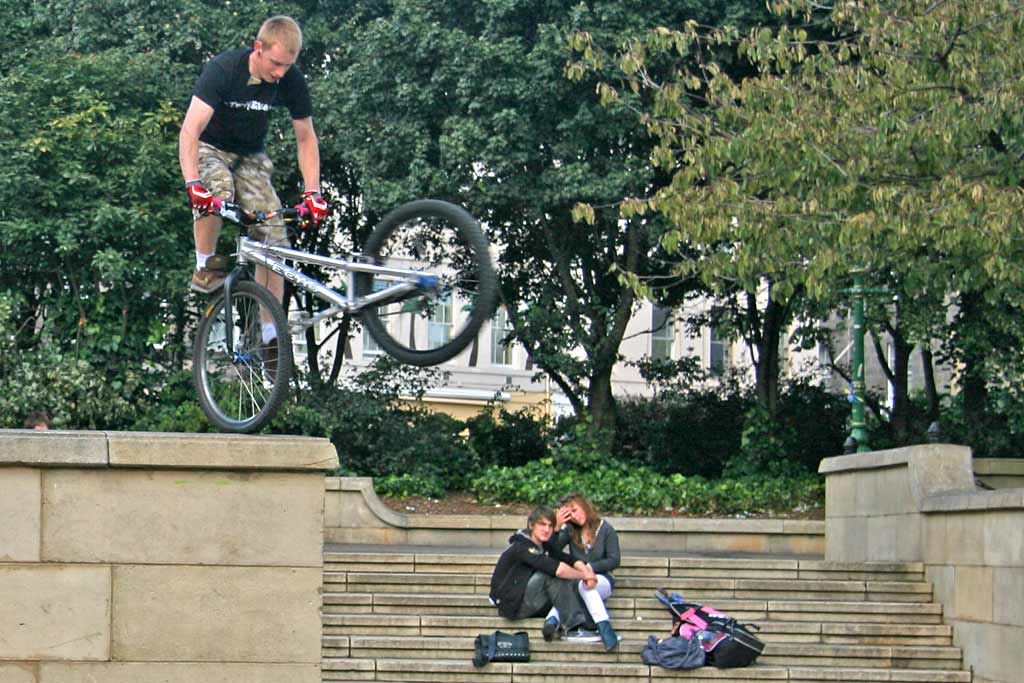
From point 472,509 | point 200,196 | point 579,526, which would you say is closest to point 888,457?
point 579,526

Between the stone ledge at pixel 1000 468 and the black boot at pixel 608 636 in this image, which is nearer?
the black boot at pixel 608 636

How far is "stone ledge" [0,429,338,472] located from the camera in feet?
31.1

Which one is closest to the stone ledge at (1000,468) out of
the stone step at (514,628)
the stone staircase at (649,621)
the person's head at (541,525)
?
the stone staircase at (649,621)

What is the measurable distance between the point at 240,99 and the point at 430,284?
1489mm

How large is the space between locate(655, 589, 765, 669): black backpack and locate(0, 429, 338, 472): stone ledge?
16.0 ft

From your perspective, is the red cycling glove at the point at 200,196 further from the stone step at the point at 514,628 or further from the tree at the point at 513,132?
the tree at the point at 513,132

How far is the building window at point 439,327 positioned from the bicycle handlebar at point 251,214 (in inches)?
32.3

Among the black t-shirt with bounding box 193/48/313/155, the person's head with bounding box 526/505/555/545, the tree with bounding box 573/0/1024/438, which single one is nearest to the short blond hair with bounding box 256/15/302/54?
the black t-shirt with bounding box 193/48/313/155

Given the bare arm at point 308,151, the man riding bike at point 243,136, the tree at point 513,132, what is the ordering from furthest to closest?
the tree at point 513,132, the bare arm at point 308,151, the man riding bike at point 243,136

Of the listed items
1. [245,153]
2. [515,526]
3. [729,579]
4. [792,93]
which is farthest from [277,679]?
[515,526]

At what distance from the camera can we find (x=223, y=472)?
966 centimetres

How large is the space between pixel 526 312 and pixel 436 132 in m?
3.02

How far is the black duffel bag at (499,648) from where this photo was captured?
43.7ft

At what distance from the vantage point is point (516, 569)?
14.0 meters
